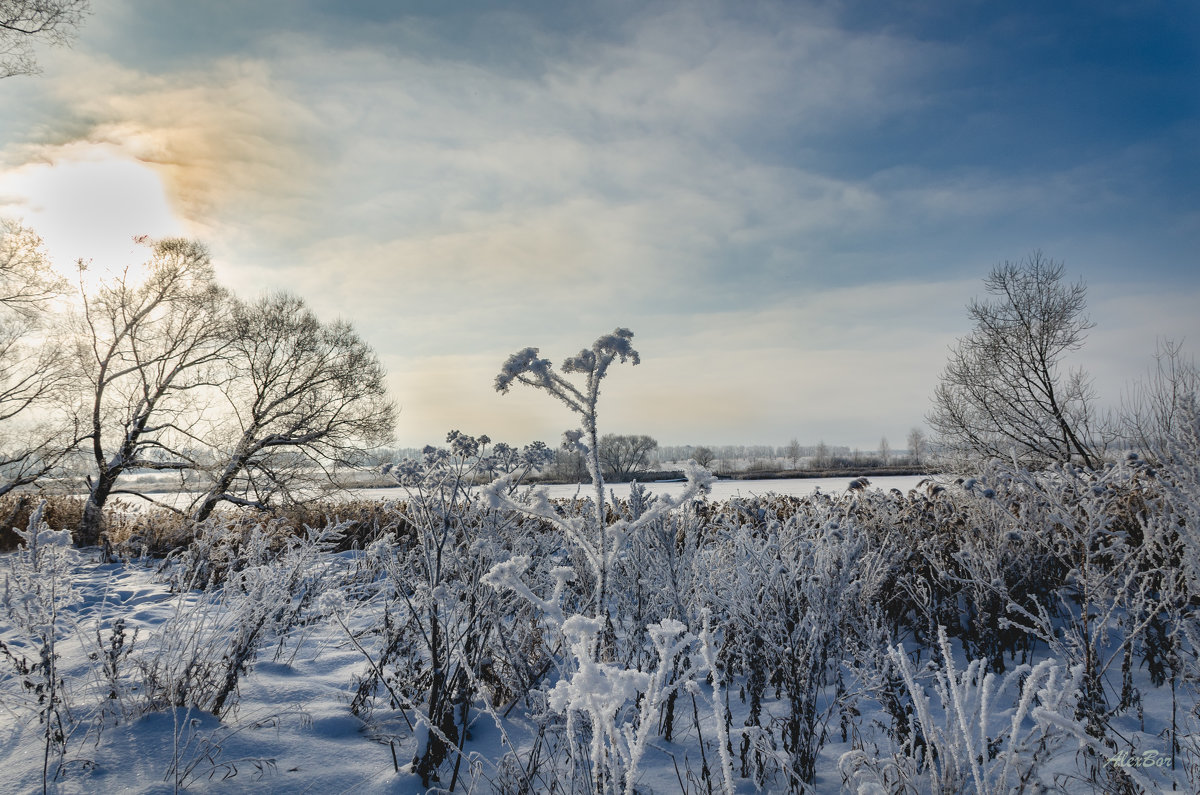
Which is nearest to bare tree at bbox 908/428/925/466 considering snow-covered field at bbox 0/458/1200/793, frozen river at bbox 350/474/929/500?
frozen river at bbox 350/474/929/500

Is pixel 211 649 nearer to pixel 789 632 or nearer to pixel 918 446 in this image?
pixel 789 632

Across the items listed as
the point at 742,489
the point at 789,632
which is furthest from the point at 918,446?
the point at 789,632

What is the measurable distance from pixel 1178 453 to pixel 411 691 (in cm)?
400

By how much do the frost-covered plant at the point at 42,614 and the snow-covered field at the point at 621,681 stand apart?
21 millimetres

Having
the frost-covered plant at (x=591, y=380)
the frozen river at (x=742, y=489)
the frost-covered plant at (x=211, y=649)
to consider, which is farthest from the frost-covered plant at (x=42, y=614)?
the frozen river at (x=742, y=489)

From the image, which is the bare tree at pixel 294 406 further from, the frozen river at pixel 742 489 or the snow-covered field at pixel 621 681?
the snow-covered field at pixel 621 681

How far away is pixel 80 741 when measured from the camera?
2496 millimetres

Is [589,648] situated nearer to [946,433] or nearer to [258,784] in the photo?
[258,784]

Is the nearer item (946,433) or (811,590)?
(811,590)

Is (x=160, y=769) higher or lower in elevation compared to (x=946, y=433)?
lower

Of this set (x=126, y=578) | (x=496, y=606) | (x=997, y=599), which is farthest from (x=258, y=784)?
(x=126, y=578)

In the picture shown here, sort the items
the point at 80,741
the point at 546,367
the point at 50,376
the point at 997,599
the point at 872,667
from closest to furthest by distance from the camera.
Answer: the point at 546,367 < the point at 80,741 < the point at 872,667 < the point at 997,599 < the point at 50,376

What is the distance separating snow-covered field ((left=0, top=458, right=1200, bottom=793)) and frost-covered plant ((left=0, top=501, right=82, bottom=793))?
21mm

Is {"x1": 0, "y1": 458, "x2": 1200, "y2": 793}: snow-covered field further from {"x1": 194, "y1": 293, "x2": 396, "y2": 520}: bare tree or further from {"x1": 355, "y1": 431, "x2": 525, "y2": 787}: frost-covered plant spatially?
{"x1": 194, "y1": 293, "x2": 396, "y2": 520}: bare tree
